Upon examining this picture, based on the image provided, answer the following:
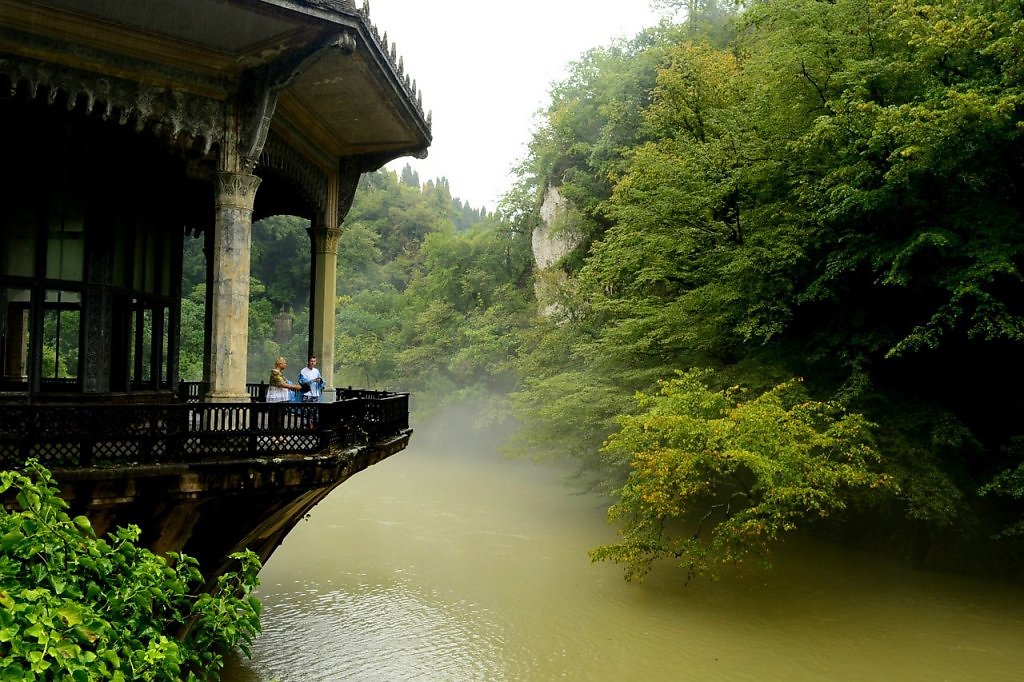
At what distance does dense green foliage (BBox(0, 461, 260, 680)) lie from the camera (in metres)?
4.35

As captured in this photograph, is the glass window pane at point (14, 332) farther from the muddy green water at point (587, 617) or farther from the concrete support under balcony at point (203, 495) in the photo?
the muddy green water at point (587, 617)

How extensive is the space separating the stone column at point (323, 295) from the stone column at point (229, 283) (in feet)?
12.8

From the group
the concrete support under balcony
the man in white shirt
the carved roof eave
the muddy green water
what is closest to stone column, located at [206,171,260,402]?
the carved roof eave

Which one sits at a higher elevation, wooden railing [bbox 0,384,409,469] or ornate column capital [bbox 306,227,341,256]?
ornate column capital [bbox 306,227,341,256]

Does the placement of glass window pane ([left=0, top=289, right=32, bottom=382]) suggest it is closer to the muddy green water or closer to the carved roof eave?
the carved roof eave

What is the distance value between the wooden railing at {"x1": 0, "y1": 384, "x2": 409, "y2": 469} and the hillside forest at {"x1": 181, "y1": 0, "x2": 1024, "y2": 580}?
8204 mm

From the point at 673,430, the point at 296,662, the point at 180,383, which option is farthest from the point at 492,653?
the point at 180,383

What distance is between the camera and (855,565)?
18.8m

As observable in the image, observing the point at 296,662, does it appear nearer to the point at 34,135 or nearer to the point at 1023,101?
the point at 34,135

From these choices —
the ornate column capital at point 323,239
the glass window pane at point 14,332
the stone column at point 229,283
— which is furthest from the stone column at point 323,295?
the glass window pane at point 14,332

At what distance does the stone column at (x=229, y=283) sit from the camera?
9703 millimetres

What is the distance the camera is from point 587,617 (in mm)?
16266

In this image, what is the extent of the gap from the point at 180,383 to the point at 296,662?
211 inches

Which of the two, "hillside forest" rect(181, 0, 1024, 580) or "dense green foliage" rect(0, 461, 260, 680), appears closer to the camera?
"dense green foliage" rect(0, 461, 260, 680)
